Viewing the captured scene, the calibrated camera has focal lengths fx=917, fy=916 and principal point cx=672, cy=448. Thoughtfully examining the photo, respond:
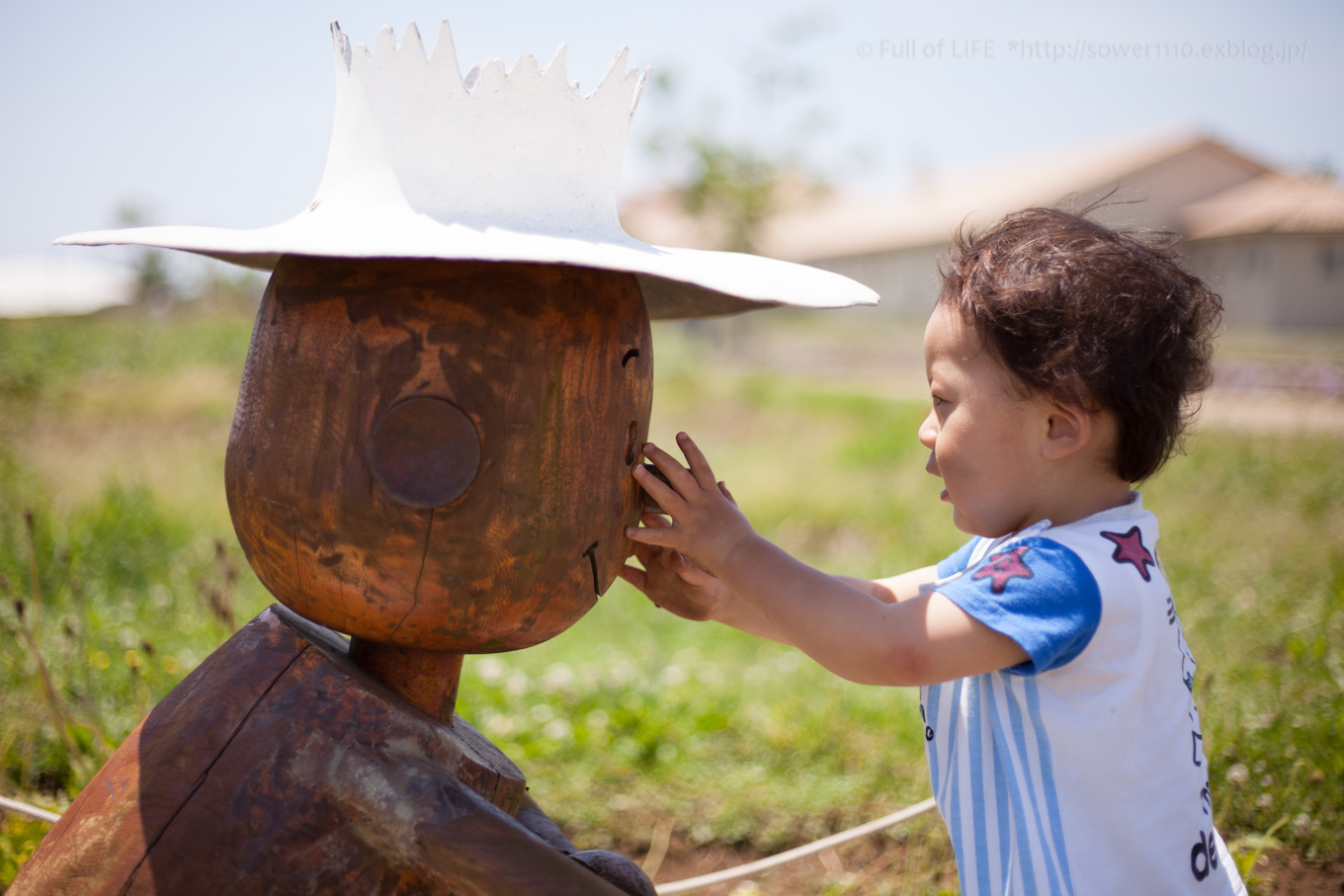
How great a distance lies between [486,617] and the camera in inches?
49.7

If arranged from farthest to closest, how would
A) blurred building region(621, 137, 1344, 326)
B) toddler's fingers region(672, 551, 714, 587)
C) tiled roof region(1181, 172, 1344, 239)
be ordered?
blurred building region(621, 137, 1344, 326) → tiled roof region(1181, 172, 1344, 239) → toddler's fingers region(672, 551, 714, 587)

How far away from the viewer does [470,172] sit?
49.1 inches

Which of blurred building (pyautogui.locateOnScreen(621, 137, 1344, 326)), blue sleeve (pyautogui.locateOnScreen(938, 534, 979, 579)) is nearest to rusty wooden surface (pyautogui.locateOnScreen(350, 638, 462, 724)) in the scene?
blue sleeve (pyautogui.locateOnScreen(938, 534, 979, 579))

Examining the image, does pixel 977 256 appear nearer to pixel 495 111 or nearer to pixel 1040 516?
pixel 1040 516

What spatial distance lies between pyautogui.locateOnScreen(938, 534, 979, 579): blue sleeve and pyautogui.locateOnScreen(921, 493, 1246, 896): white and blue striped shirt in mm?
333

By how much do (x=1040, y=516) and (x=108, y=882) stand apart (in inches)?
54.5

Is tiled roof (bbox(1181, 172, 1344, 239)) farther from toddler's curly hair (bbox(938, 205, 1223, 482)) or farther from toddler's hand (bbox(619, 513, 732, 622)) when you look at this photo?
toddler's hand (bbox(619, 513, 732, 622))

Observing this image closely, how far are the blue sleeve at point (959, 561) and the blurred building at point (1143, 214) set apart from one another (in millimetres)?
3567

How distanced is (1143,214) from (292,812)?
9.29 m

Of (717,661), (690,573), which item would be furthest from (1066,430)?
(717,661)

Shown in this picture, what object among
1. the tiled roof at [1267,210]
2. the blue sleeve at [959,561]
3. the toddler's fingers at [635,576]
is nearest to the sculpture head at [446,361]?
the toddler's fingers at [635,576]

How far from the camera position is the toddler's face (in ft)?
4.43

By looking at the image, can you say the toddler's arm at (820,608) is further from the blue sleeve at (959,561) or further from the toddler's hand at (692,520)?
the blue sleeve at (959,561)

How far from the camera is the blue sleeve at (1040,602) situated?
122 centimetres
